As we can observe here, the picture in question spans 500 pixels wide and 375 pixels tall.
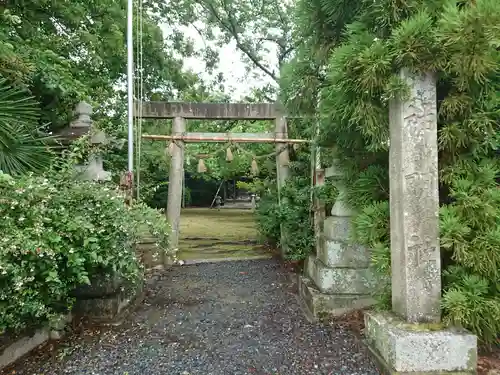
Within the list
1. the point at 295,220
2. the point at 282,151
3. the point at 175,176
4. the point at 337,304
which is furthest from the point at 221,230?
the point at 337,304

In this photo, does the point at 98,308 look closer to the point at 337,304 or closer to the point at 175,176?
the point at 337,304

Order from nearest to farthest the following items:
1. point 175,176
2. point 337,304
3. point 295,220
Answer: point 337,304 < point 295,220 < point 175,176

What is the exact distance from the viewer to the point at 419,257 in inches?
78.2

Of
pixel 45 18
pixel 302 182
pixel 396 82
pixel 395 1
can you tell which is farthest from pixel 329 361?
pixel 45 18

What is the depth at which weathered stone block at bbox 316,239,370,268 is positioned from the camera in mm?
3242

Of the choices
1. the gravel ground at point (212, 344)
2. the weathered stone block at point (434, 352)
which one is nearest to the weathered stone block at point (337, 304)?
the gravel ground at point (212, 344)

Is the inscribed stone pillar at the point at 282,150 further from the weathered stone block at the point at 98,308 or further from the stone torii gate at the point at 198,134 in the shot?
the weathered stone block at the point at 98,308

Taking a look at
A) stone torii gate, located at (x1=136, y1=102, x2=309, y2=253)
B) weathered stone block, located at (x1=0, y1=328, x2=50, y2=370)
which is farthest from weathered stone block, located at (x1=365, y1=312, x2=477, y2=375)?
stone torii gate, located at (x1=136, y1=102, x2=309, y2=253)

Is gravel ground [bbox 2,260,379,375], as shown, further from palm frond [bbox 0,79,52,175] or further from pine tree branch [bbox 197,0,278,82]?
pine tree branch [bbox 197,0,278,82]

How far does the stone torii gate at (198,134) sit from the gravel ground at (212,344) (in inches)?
102

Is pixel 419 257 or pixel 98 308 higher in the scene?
pixel 419 257

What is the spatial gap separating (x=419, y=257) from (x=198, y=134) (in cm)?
507

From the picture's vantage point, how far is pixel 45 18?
16.3 ft

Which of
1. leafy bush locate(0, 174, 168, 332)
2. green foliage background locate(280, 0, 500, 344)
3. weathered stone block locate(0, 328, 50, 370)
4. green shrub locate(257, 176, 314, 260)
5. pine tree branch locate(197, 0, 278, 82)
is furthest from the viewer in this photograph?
pine tree branch locate(197, 0, 278, 82)
